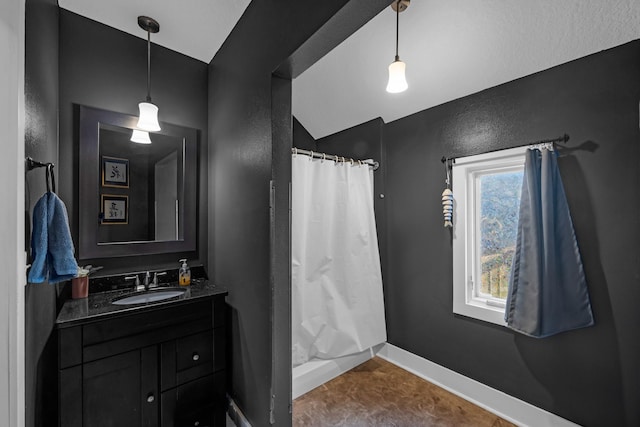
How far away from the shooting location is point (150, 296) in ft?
5.49

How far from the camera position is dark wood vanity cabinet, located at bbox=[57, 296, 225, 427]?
126 cm

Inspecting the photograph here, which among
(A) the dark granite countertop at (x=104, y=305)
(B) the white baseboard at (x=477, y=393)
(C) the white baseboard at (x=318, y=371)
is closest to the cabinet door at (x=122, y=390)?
(A) the dark granite countertop at (x=104, y=305)

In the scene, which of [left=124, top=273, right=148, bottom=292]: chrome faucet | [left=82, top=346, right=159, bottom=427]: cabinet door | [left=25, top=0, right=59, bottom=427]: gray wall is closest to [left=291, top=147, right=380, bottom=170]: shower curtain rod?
[left=25, top=0, right=59, bottom=427]: gray wall

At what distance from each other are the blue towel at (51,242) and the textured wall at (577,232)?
2.22 m

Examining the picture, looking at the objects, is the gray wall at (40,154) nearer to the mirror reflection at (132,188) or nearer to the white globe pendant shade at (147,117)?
the mirror reflection at (132,188)

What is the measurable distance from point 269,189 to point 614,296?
188cm

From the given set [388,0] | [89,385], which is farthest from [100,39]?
[89,385]

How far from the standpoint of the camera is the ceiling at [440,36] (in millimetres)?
1377

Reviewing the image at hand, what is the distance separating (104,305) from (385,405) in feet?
6.11

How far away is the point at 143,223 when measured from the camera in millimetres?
1827

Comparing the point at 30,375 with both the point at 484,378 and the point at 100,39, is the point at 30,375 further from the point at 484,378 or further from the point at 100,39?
the point at 484,378

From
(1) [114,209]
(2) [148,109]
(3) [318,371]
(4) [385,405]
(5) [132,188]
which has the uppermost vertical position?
(2) [148,109]

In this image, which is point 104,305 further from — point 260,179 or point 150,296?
point 260,179

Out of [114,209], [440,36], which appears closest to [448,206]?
[440,36]
